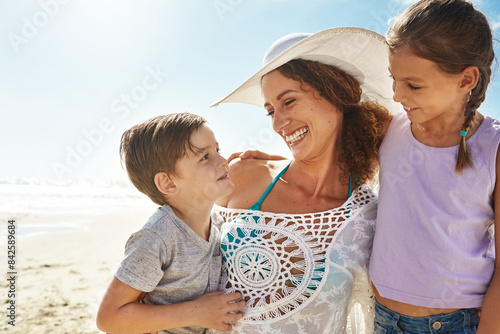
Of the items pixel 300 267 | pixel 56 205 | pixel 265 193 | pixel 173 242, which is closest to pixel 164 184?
pixel 173 242

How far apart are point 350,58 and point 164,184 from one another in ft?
4.28

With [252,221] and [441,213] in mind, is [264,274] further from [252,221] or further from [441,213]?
[441,213]

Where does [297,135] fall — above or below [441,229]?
above

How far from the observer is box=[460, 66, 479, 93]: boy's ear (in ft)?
5.60

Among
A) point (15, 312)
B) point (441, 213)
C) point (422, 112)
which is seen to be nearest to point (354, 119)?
point (422, 112)

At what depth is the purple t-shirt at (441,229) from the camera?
1669 mm

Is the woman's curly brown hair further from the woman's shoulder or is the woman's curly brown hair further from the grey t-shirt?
the grey t-shirt

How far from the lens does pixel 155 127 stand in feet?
6.29

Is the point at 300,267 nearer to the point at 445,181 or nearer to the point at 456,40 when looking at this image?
the point at 445,181

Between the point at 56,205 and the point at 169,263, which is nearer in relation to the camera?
the point at 169,263

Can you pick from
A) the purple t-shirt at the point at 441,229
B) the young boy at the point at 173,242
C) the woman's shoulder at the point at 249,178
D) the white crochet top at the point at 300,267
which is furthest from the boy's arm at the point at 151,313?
the purple t-shirt at the point at 441,229

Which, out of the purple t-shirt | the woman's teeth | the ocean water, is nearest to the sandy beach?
the ocean water

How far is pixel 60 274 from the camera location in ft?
19.1

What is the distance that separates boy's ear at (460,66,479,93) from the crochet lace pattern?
751mm
